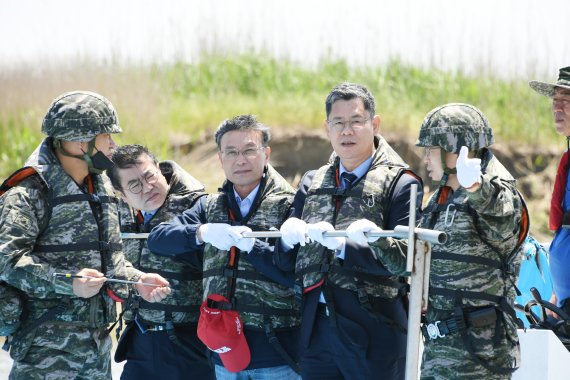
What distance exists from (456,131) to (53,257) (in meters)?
2.31

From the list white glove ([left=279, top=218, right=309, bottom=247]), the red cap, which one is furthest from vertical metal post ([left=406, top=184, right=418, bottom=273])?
the red cap

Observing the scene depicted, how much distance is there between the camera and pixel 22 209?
16.8 feet

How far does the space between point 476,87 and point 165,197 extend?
9.62m

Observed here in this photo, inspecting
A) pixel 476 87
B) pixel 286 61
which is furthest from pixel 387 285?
pixel 286 61

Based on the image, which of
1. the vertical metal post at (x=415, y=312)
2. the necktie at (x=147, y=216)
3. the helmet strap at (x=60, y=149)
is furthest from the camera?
the necktie at (x=147, y=216)

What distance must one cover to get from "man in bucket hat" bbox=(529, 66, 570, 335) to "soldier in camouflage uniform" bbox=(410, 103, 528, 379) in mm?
1197

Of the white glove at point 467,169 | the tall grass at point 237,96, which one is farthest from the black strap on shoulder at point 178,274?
the tall grass at point 237,96

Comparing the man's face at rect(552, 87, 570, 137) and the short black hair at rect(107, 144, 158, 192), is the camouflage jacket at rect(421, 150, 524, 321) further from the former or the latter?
the short black hair at rect(107, 144, 158, 192)

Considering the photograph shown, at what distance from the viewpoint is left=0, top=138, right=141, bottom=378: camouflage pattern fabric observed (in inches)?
200

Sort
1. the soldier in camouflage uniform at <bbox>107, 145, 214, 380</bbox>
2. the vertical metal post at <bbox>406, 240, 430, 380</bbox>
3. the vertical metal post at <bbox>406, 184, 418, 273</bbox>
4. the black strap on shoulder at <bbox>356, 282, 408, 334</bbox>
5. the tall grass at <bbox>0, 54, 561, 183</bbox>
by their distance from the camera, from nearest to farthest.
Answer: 1. the vertical metal post at <bbox>406, 184, 418, 273</bbox>
2. the vertical metal post at <bbox>406, 240, 430, 380</bbox>
3. the black strap on shoulder at <bbox>356, 282, 408, 334</bbox>
4. the soldier in camouflage uniform at <bbox>107, 145, 214, 380</bbox>
5. the tall grass at <bbox>0, 54, 561, 183</bbox>

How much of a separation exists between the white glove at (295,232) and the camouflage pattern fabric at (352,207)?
23 cm

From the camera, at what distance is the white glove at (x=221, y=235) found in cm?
534

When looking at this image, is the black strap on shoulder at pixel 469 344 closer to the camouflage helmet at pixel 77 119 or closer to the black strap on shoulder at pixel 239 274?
the black strap on shoulder at pixel 239 274

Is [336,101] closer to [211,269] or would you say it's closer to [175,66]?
[211,269]
